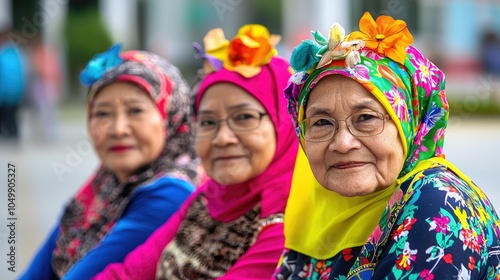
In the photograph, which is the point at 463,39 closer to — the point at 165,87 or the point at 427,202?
the point at 165,87

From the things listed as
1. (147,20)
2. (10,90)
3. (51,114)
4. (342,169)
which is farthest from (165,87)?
(147,20)

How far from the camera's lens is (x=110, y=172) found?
4305 millimetres

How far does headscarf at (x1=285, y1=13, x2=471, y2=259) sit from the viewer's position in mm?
2470

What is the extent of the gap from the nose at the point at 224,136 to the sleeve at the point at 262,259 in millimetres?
392

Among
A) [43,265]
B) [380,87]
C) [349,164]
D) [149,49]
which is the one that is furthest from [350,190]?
[149,49]

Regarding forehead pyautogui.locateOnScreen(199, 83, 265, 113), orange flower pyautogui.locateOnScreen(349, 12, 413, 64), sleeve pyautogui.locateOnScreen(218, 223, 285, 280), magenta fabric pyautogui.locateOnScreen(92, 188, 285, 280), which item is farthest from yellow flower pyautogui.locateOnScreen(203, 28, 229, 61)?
orange flower pyautogui.locateOnScreen(349, 12, 413, 64)

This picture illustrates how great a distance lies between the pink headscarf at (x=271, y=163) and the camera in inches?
130

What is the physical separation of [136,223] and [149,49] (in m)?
20.7

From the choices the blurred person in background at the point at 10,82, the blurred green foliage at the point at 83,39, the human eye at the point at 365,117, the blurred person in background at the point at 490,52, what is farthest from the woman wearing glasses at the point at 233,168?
the blurred green foliage at the point at 83,39

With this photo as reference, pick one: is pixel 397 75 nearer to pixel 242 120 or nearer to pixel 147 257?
pixel 242 120

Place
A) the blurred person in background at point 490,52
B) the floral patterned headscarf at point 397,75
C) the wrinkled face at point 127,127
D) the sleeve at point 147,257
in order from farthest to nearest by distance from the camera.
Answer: the blurred person in background at point 490,52 → the wrinkled face at point 127,127 → the sleeve at point 147,257 → the floral patterned headscarf at point 397,75

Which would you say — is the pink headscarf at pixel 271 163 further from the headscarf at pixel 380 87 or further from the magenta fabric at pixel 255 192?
the headscarf at pixel 380 87

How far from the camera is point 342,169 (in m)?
2.51

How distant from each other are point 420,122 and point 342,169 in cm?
27
